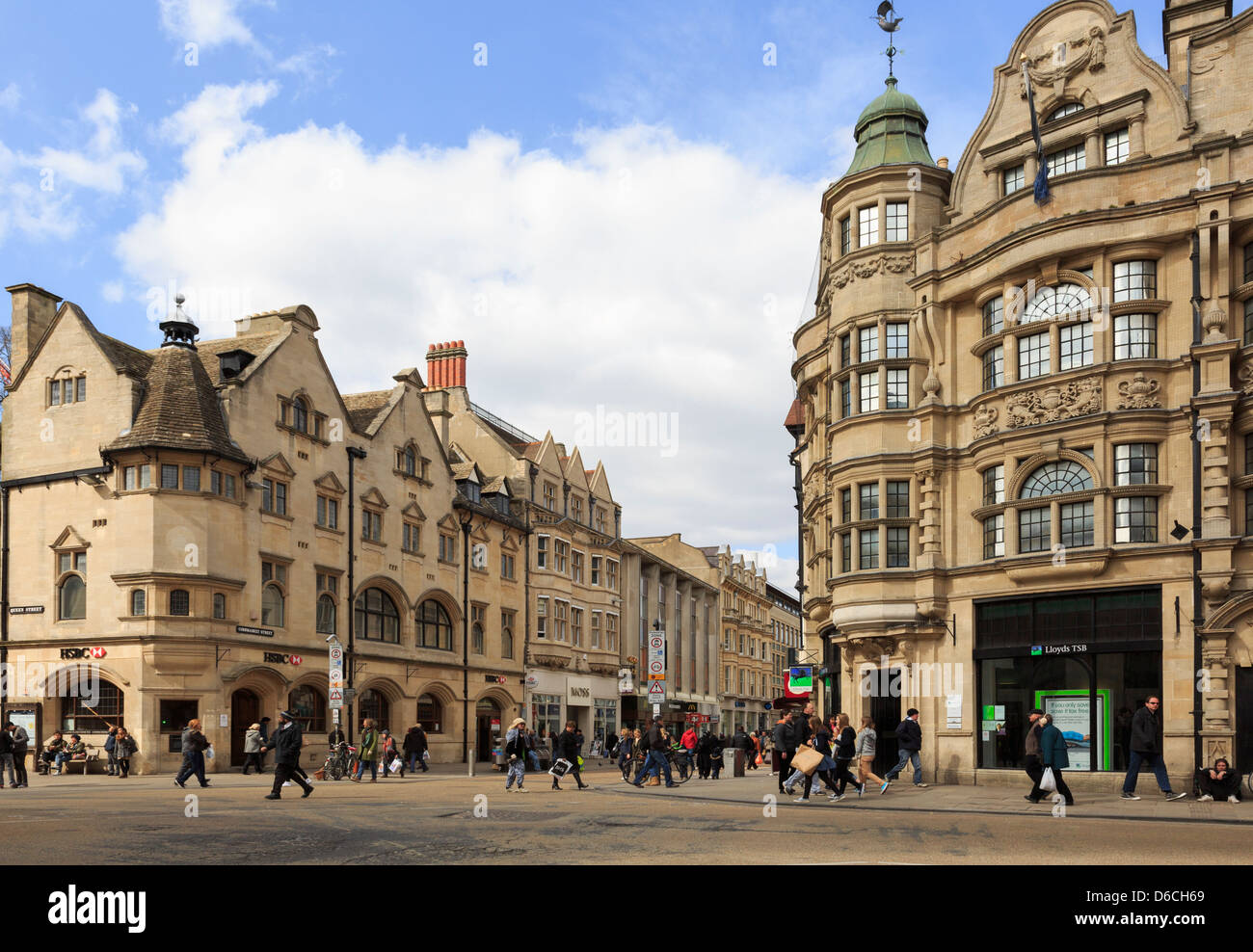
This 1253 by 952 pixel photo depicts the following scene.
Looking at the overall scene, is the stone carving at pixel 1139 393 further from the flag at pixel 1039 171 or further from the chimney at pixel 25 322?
the chimney at pixel 25 322

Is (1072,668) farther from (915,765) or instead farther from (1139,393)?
(1139,393)

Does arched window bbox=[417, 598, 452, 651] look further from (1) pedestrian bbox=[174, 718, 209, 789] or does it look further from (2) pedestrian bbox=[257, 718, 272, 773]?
(1) pedestrian bbox=[174, 718, 209, 789]

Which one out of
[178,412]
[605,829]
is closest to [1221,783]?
[605,829]

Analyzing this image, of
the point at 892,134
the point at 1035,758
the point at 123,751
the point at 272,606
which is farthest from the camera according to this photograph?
the point at 272,606

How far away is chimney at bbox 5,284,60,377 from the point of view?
41906mm

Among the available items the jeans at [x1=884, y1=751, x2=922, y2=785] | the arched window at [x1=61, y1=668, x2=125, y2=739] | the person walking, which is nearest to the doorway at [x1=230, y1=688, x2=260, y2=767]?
the arched window at [x1=61, y1=668, x2=125, y2=739]

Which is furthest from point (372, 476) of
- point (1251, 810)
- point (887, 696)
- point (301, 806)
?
point (1251, 810)

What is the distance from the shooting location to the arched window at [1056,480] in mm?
26625

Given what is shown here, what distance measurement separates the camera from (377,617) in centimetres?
4762

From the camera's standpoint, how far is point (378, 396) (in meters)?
52.8

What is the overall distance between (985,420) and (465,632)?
30.3m

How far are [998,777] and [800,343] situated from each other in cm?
1474

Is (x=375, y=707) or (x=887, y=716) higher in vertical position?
(x=887, y=716)

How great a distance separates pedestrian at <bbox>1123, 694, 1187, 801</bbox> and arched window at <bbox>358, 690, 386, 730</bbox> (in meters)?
30.4
